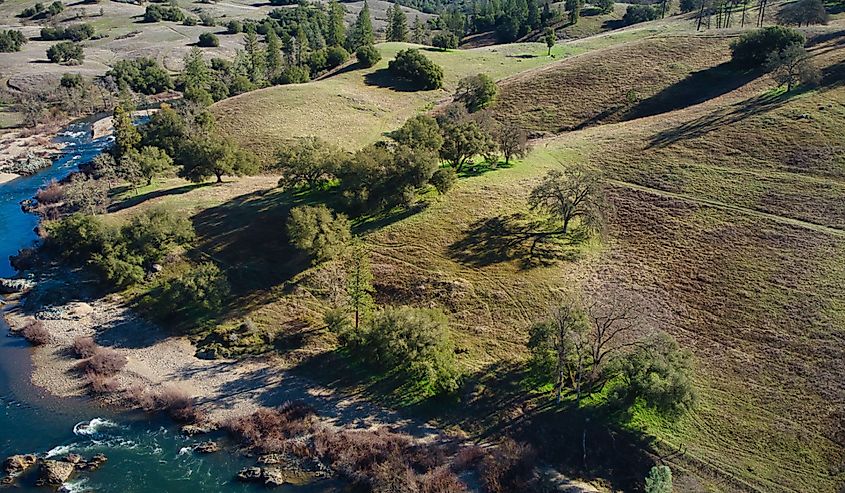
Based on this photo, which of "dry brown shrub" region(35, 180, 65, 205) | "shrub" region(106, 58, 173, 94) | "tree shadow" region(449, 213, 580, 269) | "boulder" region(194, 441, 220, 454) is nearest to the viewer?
"boulder" region(194, 441, 220, 454)

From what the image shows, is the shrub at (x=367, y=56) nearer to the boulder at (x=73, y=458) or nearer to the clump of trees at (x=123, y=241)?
the clump of trees at (x=123, y=241)

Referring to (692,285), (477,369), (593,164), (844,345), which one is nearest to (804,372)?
(844,345)

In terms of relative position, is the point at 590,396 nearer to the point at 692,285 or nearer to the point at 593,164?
the point at 692,285

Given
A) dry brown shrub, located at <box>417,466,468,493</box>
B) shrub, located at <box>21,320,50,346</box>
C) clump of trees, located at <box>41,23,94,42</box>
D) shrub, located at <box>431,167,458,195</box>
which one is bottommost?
dry brown shrub, located at <box>417,466,468,493</box>

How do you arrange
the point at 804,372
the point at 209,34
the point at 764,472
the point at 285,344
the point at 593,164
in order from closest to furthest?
the point at 764,472 < the point at 804,372 < the point at 285,344 < the point at 593,164 < the point at 209,34

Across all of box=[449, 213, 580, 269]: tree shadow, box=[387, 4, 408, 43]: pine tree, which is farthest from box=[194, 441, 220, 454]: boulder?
box=[387, 4, 408, 43]: pine tree

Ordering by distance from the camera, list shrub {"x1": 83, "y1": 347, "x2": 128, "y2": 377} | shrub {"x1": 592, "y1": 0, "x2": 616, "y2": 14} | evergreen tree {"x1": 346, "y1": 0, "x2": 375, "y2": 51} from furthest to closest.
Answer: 1. shrub {"x1": 592, "y1": 0, "x2": 616, "y2": 14}
2. evergreen tree {"x1": 346, "y1": 0, "x2": 375, "y2": 51}
3. shrub {"x1": 83, "y1": 347, "x2": 128, "y2": 377}

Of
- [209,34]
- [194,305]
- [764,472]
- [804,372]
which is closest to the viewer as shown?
[764,472]

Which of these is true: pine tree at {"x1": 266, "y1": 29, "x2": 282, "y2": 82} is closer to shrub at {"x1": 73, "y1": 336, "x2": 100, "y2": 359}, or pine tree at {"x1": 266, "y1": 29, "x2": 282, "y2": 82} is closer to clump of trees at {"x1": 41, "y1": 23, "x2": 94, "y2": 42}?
clump of trees at {"x1": 41, "y1": 23, "x2": 94, "y2": 42}
